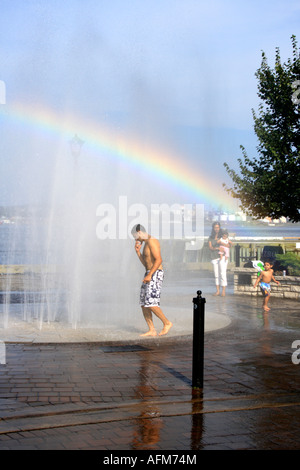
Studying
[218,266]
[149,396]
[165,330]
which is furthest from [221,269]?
[149,396]

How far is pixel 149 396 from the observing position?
19.5 feet

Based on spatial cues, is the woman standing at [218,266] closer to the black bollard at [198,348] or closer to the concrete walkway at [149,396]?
the concrete walkway at [149,396]

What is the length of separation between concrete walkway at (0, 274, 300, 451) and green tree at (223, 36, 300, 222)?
8.57 meters

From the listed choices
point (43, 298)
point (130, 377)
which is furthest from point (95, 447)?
point (43, 298)

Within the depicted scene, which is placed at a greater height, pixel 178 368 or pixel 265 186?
pixel 265 186

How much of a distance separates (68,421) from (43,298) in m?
9.67

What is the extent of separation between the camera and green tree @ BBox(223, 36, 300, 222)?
16.9m

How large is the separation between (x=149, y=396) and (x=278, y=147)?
12630 millimetres

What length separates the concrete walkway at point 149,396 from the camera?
4.68m

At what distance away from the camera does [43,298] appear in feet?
47.6

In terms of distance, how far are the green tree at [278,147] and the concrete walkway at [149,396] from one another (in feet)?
28.1

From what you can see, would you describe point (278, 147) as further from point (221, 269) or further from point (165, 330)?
point (165, 330)
